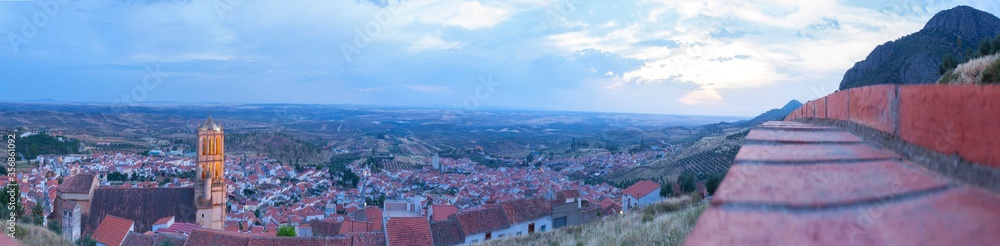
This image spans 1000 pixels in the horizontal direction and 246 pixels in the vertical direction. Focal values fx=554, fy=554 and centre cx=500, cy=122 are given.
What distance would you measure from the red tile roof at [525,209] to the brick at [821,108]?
15.5 meters

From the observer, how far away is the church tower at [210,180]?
2438 cm

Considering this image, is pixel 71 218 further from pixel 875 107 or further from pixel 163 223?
pixel 875 107

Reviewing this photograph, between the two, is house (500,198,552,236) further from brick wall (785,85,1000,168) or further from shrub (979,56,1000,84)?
brick wall (785,85,1000,168)

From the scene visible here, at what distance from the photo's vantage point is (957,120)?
2.62ft

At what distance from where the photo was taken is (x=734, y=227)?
0.64 m

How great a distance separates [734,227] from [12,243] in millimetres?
1150

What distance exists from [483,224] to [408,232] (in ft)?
10.3

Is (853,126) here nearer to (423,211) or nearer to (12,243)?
(12,243)

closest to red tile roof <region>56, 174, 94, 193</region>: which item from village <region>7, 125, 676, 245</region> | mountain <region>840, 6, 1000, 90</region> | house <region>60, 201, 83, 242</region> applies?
village <region>7, 125, 676, 245</region>

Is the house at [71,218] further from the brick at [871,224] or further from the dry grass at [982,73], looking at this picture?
the dry grass at [982,73]

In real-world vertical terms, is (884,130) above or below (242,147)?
above

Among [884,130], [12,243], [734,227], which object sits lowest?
[12,243]

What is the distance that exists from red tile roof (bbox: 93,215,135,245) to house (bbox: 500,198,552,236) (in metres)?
11.4

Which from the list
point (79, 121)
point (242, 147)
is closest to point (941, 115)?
point (242, 147)
